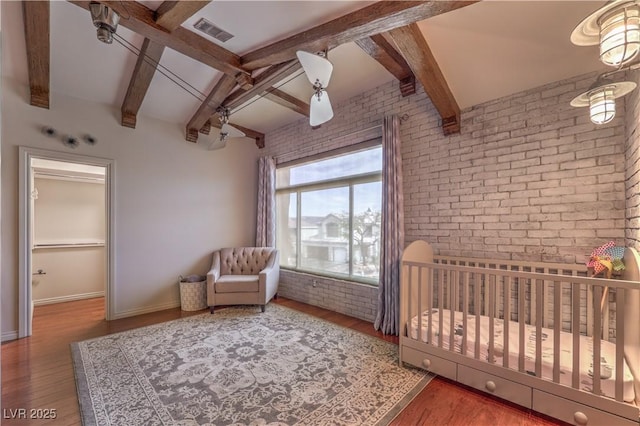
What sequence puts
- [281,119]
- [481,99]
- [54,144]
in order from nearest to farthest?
[481,99] → [54,144] → [281,119]

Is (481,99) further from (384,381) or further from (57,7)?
(57,7)

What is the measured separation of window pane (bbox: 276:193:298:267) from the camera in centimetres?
496

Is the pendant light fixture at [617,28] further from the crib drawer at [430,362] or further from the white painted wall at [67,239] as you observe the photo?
the white painted wall at [67,239]

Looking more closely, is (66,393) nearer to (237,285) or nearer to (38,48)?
(237,285)

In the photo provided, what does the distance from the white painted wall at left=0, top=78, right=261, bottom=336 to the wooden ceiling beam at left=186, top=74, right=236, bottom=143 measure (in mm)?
163

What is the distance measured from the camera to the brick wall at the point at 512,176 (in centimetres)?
233

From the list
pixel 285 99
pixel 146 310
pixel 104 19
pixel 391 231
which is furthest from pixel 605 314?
pixel 146 310

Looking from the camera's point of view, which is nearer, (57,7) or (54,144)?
(57,7)

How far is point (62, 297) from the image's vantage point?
459cm

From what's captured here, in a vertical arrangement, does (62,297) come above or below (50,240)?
below

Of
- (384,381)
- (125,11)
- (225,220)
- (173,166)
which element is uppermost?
(125,11)

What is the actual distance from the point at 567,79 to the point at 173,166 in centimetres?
483

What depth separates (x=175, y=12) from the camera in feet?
7.10

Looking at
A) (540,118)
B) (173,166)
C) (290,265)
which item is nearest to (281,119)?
(173,166)
